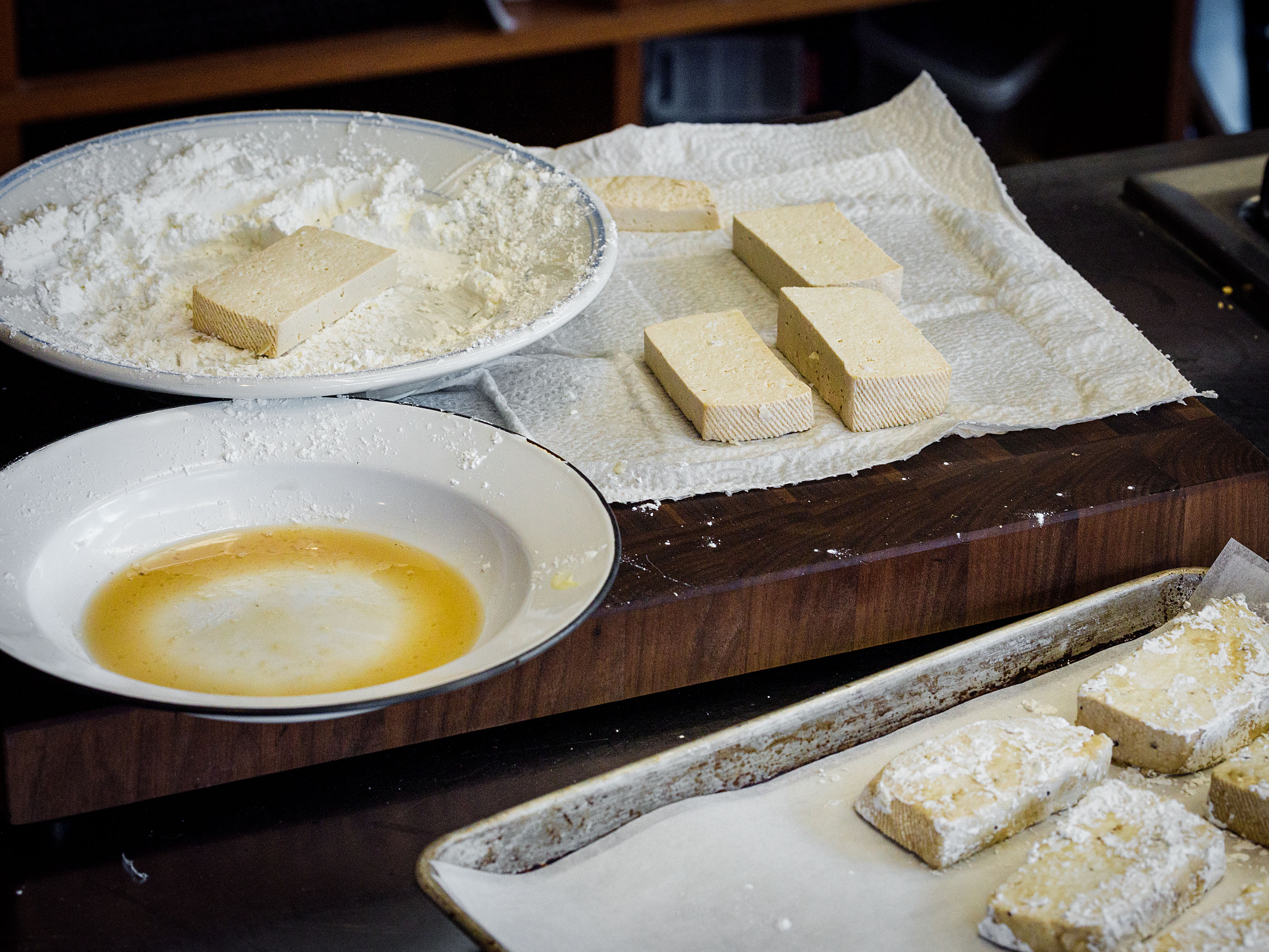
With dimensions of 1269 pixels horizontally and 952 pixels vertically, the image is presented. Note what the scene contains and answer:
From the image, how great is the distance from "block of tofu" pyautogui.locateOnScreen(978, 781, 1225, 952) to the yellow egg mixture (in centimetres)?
32

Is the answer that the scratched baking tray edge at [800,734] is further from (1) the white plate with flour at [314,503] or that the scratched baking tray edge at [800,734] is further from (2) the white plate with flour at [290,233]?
(2) the white plate with flour at [290,233]

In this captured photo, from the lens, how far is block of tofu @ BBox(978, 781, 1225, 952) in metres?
0.64

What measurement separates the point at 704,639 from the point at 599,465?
0.56ft

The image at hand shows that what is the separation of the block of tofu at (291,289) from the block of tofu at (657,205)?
0.31m

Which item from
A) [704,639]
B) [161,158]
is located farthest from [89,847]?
[161,158]

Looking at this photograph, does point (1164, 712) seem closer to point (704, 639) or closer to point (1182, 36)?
point (704, 639)

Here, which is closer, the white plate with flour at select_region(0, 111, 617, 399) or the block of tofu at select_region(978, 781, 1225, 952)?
the block of tofu at select_region(978, 781, 1225, 952)

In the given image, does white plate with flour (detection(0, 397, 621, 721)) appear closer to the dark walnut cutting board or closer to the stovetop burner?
the dark walnut cutting board

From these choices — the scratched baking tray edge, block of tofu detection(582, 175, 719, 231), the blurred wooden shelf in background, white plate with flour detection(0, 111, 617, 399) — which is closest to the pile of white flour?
white plate with flour detection(0, 111, 617, 399)

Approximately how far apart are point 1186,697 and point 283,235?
791 mm

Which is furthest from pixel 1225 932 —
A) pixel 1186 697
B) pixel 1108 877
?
pixel 1186 697

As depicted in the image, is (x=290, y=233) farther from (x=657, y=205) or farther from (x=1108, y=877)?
(x=1108, y=877)

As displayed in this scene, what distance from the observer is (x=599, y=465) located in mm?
956

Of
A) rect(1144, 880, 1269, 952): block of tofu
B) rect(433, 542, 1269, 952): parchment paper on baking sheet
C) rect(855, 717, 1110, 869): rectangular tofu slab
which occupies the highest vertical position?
rect(855, 717, 1110, 869): rectangular tofu slab
